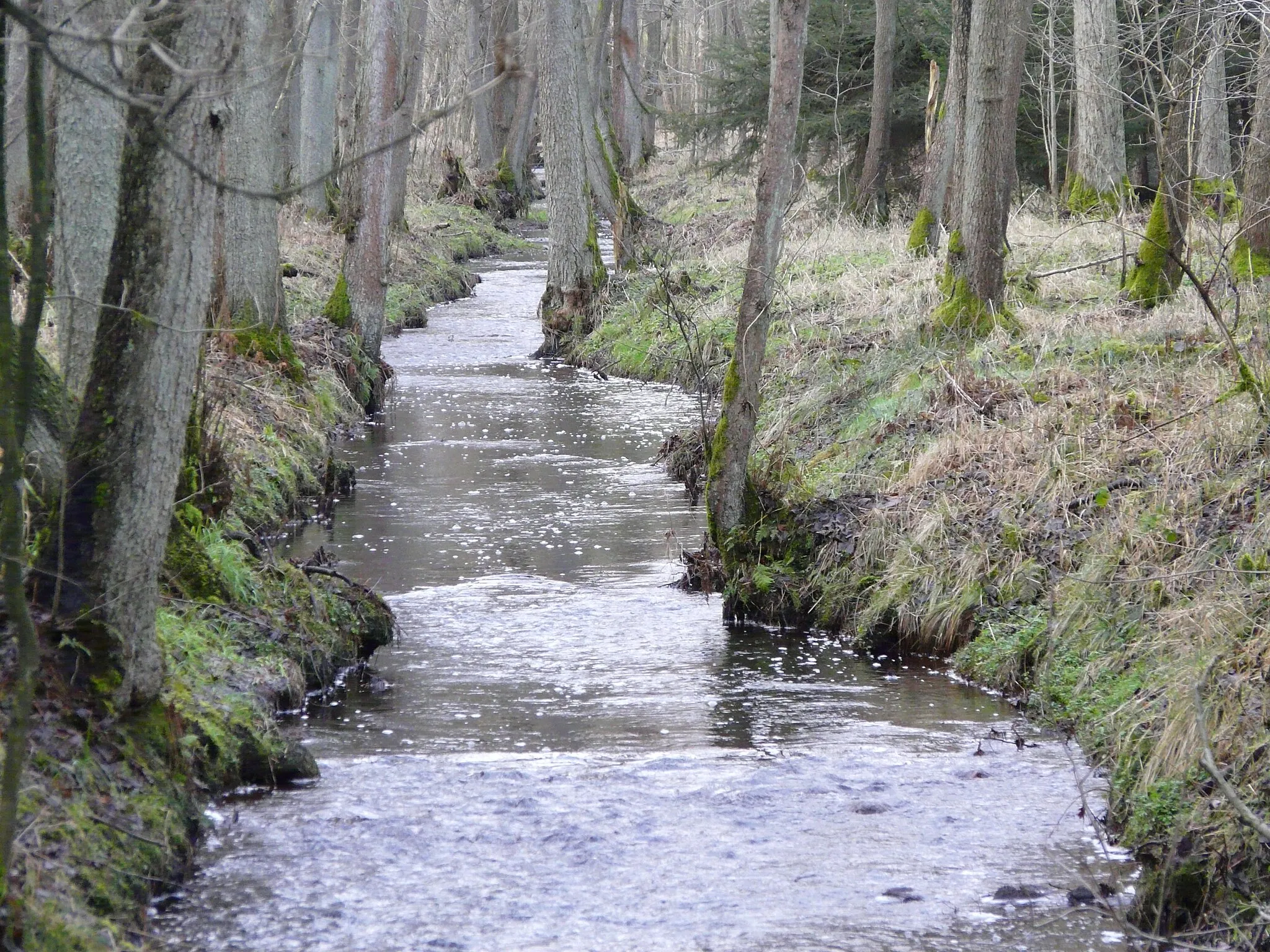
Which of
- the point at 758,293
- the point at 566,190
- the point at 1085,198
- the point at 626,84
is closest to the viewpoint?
the point at 758,293

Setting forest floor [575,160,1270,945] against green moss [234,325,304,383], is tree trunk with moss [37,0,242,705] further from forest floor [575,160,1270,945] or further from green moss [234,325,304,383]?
green moss [234,325,304,383]

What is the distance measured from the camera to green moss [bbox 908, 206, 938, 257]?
17.1 metres

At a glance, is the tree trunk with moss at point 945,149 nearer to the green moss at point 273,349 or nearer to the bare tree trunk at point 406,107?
the bare tree trunk at point 406,107

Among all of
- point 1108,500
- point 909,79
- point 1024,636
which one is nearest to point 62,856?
point 1024,636

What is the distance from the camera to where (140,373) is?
16.1ft

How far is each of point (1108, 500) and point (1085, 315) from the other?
13.3 ft

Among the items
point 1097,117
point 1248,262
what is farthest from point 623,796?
point 1097,117

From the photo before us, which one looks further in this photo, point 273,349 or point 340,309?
point 340,309

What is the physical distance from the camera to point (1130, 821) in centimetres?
564

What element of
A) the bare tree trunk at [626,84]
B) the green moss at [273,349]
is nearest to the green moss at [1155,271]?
the green moss at [273,349]

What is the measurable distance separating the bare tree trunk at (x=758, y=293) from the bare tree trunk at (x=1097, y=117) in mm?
10049

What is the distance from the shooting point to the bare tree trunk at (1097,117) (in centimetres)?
1764

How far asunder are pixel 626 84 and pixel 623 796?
1449 inches

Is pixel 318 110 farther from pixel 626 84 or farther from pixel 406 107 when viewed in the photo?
pixel 626 84
